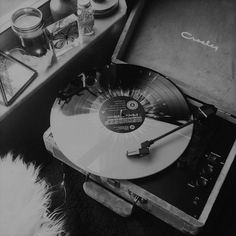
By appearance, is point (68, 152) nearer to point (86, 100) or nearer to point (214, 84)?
point (86, 100)

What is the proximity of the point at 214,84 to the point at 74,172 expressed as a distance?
628mm

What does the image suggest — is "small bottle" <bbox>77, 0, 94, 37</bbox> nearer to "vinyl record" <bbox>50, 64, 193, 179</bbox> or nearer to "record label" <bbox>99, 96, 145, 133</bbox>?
"vinyl record" <bbox>50, 64, 193, 179</bbox>

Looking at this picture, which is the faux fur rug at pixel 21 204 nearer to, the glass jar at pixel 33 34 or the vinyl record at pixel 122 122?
the vinyl record at pixel 122 122

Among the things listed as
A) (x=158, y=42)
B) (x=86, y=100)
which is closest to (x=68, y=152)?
(x=86, y=100)

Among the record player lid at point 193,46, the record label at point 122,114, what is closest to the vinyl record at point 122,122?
the record label at point 122,114

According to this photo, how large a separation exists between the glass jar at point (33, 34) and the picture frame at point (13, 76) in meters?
0.06

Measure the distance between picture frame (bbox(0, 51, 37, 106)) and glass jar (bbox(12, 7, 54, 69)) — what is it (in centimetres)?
6

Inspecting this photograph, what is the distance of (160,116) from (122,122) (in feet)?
0.38

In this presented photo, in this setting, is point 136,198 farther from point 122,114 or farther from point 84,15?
point 84,15

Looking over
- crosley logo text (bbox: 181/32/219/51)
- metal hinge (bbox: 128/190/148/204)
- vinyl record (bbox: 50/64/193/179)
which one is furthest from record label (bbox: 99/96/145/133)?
crosley logo text (bbox: 181/32/219/51)

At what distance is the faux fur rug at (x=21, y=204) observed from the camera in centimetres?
90

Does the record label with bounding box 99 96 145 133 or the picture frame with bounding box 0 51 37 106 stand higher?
the picture frame with bounding box 0 51 37 106

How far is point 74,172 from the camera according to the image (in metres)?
1.44

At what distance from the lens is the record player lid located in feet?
3.96
